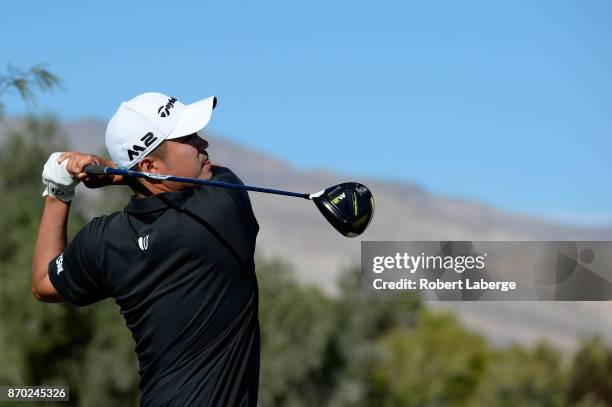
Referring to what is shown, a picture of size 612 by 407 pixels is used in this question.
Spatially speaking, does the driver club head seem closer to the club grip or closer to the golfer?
the golfer

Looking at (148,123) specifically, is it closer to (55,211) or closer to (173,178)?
(173,178)

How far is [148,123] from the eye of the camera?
4984 mm

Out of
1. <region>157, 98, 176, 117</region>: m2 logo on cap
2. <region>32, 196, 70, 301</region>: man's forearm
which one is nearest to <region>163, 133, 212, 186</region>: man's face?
<region>157, 98, 176, 117</region>: m2 logo on cap

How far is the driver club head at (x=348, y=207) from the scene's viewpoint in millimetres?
5082

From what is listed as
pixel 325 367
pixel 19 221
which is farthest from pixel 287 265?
pixel 19 221

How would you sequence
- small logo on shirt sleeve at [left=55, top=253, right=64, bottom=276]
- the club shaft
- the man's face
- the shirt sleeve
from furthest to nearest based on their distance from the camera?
small logo on shirt sleeve at [left=55, top=253, right=64, bottom=276]
the shirt sleeve
the man's face
the club shaft

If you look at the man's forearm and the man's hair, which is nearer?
the man's hair

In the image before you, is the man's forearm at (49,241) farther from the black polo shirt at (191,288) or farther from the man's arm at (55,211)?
the black polo shirt at (191,288)

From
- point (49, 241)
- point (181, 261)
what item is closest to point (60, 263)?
point (49, 241)

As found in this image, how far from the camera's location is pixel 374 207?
17.0 ft

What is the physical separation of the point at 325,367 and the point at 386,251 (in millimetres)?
45555

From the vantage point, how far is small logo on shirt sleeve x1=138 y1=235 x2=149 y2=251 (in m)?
5.04

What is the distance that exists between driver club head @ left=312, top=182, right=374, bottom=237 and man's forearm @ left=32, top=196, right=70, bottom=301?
129 cm

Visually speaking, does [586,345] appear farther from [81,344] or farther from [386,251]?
[386,251]
